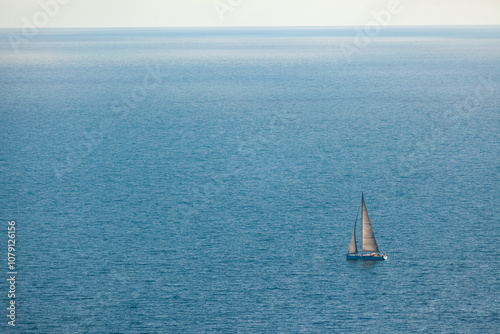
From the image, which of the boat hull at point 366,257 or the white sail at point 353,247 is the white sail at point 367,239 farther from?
the white sail at point 353,247

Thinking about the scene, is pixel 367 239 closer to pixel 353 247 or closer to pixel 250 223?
pixel 353 247

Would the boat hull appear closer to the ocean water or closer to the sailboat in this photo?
the sailboat

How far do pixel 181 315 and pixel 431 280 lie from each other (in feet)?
81.0

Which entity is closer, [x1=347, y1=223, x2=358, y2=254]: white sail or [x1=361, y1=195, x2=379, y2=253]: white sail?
[x1=347, y1=223, x2=358, y2=254]: white sail

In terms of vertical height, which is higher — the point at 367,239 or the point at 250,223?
the point at 250,223

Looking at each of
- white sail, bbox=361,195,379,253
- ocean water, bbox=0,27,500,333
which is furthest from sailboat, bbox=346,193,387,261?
ocean water, bbox=0,27,500,333

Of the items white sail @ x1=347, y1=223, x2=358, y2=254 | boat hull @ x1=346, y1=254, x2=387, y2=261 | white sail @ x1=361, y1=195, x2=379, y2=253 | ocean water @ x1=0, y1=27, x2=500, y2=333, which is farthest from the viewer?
white sail @ x1=361, y1=195, x2=379, y2=253

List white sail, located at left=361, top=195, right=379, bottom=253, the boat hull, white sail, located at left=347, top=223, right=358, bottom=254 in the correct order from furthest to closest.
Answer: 1. white sail, located at left=361, top=195, right=379, bottom=253
2. white sail, located at left=347, top=223, right=358, bottom=254
3. the boat hull

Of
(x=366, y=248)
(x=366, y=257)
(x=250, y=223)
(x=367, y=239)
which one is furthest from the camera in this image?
(x=250, y=223)

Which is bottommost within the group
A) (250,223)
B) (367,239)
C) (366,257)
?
(366,257)

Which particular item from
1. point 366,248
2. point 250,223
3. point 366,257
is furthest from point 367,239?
point 250,223

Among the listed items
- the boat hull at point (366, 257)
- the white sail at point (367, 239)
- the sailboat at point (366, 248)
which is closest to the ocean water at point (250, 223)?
the boat hull at point (366, 257)

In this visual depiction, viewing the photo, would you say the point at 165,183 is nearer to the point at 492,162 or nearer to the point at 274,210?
the point at 274,210

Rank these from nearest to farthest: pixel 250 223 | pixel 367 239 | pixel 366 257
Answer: pixel 366 257, pixel 367 239, pixel 250 223
